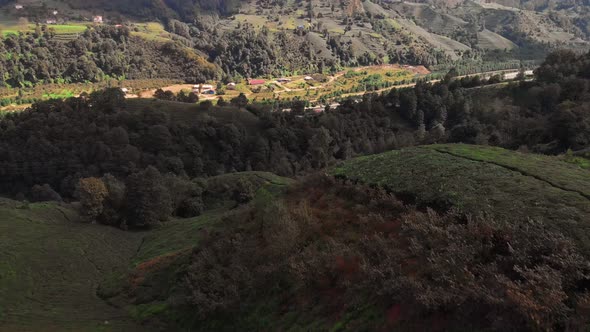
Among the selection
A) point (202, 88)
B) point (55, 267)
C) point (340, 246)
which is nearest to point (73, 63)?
point (202, 88)

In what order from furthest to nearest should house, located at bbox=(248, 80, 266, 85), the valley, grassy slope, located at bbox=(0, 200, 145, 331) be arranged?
house, located at bbox=(248, 80, 266, 85)
grassy slope, located at bbox=(0, 200, 145, 331)
the valley

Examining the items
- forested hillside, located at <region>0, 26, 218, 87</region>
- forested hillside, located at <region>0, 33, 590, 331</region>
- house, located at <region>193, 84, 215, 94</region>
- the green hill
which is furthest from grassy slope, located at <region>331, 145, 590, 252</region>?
forested hillside, located at <region>0, 26, 218, 87</region>

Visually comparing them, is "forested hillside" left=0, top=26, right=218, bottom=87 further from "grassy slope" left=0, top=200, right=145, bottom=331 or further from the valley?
"grassy slope" left=0, top=200, right=145, bottom=331

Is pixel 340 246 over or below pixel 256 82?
over

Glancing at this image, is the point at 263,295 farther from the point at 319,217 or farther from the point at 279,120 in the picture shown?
the point at 279,120

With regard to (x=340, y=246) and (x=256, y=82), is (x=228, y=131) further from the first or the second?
(x=256, y=82)
